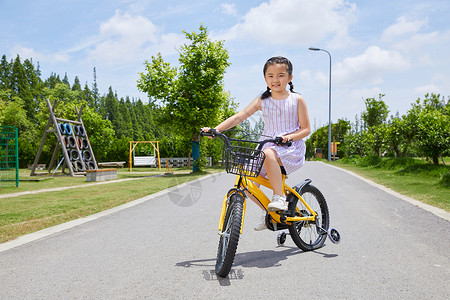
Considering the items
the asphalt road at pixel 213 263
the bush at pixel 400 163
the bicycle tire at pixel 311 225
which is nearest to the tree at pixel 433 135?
the bush at pixel 400 163

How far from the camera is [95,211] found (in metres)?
7.71

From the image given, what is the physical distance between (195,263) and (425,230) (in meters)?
3.49

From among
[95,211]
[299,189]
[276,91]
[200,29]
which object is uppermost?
[200,29]

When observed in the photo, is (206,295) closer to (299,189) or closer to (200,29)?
(299,189)

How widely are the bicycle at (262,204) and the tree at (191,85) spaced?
699 inches

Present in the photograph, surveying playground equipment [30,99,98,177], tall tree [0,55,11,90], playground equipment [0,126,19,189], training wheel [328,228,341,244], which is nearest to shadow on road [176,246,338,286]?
training wheel [328,228,341,244]

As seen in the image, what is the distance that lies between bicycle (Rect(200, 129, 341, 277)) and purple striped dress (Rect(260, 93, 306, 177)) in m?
0.18

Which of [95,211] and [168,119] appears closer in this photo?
[95,211]

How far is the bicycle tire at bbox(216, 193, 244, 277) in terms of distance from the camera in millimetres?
3301

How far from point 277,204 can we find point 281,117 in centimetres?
94

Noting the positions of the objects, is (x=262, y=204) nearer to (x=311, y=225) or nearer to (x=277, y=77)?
(x=311, y=225)

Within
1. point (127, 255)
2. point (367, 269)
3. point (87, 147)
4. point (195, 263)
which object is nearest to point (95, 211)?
point (127, 255)

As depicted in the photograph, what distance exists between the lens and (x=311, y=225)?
4484 millimetres

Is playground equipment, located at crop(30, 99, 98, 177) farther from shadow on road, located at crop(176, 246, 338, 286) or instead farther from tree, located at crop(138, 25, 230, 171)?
shadow on road, located at crop(176, 246, 338, 286)
